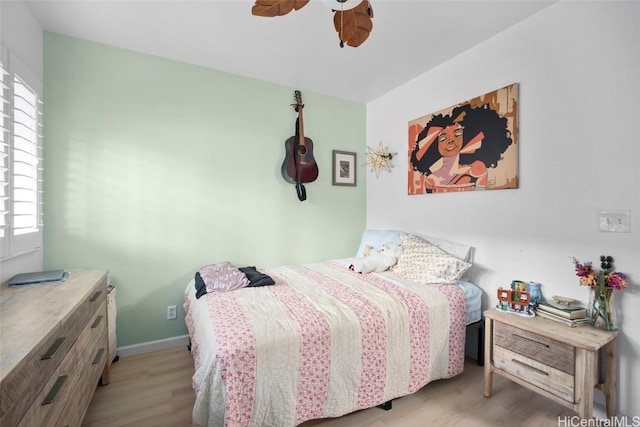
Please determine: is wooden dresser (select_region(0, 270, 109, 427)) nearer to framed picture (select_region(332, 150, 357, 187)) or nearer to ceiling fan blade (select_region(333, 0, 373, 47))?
ceiling fan blade (select_region(333, 0, 373, 47))

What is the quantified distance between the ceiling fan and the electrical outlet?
2.33 meters

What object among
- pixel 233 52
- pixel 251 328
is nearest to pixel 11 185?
pixel 251 328

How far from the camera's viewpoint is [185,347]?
94.0 inches

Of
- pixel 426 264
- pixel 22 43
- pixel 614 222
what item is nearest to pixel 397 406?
pixel 426 264

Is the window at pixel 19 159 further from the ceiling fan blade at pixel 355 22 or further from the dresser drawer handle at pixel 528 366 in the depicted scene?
the dresser drawer handle at pixel 528 366

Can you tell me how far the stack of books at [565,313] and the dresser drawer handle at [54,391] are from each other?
2422 millimetres

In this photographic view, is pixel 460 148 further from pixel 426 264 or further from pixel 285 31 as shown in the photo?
pixel 285 31

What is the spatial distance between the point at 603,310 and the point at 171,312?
303 cm

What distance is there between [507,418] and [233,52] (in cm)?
323

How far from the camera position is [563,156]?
175 cm

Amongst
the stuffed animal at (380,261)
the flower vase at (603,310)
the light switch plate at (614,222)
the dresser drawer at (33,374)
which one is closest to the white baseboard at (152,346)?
the dresser drawer at (33,374)

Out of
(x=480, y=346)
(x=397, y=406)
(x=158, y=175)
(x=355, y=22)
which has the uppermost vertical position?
(x=355, y=22)

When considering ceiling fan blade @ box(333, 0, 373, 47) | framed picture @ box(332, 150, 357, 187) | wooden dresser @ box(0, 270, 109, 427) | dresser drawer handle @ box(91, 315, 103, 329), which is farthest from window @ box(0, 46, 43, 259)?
framed picture @ box(332, 150, 357, 187)

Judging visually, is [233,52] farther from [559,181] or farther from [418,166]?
[559,181]
